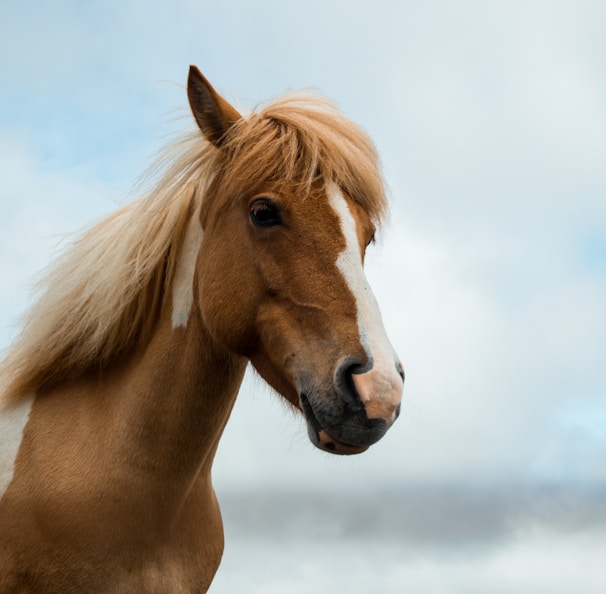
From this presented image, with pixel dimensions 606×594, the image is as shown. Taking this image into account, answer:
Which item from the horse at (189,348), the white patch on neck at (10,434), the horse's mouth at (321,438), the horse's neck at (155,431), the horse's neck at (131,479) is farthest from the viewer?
the white patch on neck at (10,434)

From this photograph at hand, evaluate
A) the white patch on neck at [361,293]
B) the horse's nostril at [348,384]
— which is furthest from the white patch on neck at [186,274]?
the horse's nostril at [348,384]

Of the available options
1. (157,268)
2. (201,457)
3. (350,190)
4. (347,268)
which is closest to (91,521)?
(201,457)

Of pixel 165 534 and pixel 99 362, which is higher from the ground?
pixel 99 362

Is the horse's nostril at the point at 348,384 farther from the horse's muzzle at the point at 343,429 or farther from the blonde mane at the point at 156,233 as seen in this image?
the blonde mane at the point at 156,233

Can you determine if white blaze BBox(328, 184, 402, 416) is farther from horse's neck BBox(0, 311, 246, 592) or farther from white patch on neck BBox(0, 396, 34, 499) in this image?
white patch on neck BBox(0, 396, 34, 499)

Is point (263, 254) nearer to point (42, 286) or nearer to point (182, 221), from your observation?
point (182, 221)

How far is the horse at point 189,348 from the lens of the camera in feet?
14.0

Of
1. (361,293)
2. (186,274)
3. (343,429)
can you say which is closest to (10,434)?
(186,274)

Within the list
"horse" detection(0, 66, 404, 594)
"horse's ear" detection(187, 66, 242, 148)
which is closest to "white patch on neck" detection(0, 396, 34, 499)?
"horse" detection(0, 66, 404, 594)

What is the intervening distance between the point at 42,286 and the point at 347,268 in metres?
2.37

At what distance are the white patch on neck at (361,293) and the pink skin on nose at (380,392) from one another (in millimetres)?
39

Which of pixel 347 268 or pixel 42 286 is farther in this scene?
pixel 42 286

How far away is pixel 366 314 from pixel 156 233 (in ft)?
5.49

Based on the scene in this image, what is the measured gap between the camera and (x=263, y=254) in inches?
178
